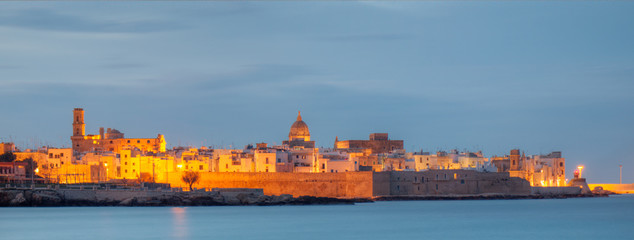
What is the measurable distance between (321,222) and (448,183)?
27.9 m

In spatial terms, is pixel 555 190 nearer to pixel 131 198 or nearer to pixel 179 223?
pixel 131 198

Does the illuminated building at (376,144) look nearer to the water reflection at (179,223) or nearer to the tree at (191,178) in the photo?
the tree at (191,178)

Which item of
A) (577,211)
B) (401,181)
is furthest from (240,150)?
(577,211)

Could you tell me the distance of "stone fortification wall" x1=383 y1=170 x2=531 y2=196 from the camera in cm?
8356

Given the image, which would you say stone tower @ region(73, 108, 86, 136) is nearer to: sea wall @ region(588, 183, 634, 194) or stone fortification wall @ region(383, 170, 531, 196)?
stone fortification wall @ region(383, 170, 531, 196)

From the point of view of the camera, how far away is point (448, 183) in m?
84.4

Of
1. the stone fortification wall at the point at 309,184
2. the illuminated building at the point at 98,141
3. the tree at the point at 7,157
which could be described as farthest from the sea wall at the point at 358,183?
the illuminated building at the point at 98,141

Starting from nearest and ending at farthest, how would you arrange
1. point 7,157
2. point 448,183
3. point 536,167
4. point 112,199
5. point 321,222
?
point 321,222
point 112,199
point 448,183
point 7,157
point 536,167

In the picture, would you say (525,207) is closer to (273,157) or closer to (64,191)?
(273,157)

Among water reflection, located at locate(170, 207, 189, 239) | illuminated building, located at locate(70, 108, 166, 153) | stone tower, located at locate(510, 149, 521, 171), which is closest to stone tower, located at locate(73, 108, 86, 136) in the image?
illuminated building, located at locate(70, 108, 166, 153)

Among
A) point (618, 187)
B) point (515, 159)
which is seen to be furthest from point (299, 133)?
point (618, 187)

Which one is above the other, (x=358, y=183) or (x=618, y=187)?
(x=358, y=183)

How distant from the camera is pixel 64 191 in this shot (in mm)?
69438

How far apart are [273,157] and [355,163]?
21.3 ft
